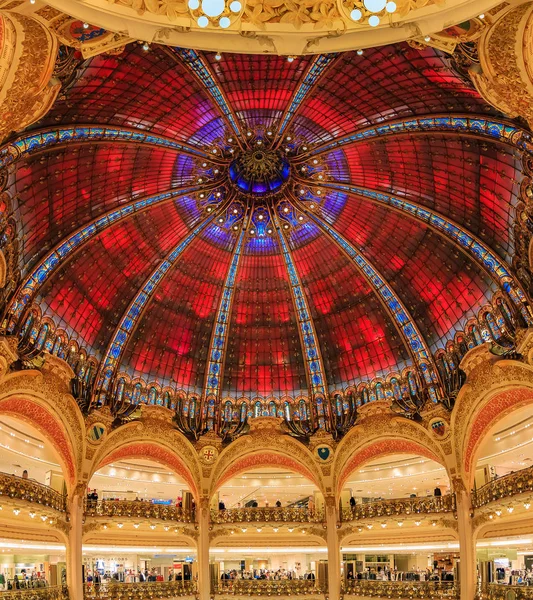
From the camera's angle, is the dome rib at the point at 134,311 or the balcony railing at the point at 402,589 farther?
the dome rib at the point at 134,311

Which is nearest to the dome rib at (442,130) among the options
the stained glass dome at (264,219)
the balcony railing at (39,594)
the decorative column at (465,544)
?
the stained glass dome at (264,219)

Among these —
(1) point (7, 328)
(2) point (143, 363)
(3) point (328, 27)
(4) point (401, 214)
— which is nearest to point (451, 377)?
(4) point (401, 214)

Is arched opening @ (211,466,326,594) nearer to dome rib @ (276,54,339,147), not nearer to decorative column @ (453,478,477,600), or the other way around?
decorative column @ (453,478,477,600)

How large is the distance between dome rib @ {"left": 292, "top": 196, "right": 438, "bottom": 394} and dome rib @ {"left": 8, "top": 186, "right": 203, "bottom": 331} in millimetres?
8526

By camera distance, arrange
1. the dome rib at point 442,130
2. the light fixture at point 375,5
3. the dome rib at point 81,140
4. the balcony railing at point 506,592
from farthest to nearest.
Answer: the balcony railing at point 506,592 < the dome rib at point 442,130 < the dome rib at point 81,140 < the light fixture at point 375,5

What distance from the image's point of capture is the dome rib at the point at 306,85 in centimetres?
2609

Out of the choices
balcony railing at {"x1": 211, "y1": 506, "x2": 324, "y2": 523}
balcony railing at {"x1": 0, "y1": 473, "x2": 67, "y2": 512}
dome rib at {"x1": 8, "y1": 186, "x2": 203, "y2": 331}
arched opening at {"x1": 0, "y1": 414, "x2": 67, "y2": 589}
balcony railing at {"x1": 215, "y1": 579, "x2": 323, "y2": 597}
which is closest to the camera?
balcony railing at {"x1": 0, "y1": 473, "x2": 67, "y2": 512}

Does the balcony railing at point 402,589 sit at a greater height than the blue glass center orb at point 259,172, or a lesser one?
lesser

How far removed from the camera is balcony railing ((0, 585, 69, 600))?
89.6 feet

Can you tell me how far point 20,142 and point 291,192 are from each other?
16.2 metres

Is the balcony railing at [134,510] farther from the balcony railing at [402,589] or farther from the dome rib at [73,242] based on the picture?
the dome rib at [73,242]

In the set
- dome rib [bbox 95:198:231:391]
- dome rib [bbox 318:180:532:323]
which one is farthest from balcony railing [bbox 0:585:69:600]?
dome rib [bbox 318:180:532:323]

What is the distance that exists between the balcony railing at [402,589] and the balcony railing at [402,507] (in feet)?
12.1

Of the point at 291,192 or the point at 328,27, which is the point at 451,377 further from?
the point at 328,27
